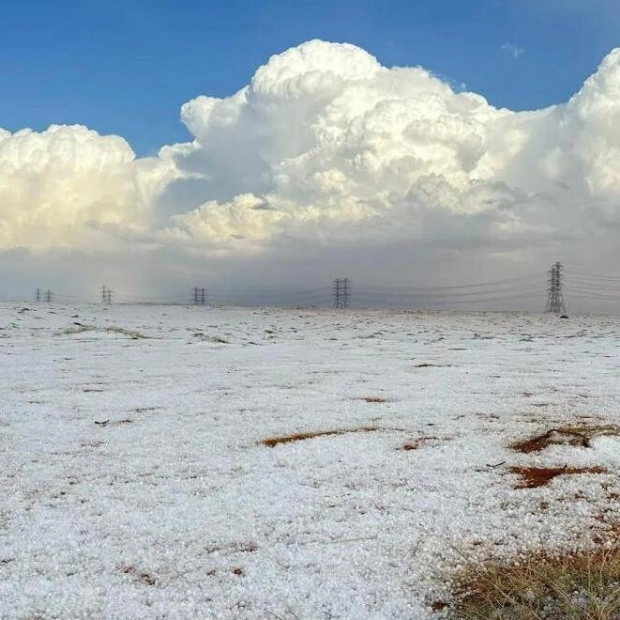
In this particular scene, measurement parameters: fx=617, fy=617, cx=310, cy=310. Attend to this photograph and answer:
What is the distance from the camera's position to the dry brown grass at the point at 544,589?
2107mm

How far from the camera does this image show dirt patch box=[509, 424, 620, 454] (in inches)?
160

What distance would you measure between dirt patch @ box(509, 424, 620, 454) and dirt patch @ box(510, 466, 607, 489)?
0.36m

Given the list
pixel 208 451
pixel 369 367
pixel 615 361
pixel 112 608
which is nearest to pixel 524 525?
pixel 112 608

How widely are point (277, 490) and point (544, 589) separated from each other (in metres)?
1.55

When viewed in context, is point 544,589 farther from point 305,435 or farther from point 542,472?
point 305,435

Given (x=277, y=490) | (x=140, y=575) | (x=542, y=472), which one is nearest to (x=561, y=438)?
(x=542, y=472)

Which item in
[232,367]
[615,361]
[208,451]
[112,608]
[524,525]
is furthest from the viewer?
[615,361]

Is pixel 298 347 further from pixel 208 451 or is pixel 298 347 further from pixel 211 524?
pixel 211 524

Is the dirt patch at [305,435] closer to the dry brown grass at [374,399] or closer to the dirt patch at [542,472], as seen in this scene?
the dry brown grass at [374,399]

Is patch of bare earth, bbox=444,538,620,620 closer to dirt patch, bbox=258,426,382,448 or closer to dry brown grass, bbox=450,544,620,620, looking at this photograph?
dry brown grass, bbox=450,544,620,620

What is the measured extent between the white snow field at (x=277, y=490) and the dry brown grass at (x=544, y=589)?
120 mm

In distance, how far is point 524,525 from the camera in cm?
288

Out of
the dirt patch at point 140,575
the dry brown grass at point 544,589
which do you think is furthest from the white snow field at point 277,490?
the dry brown grass at point 544,589

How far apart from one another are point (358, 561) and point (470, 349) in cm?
1087
